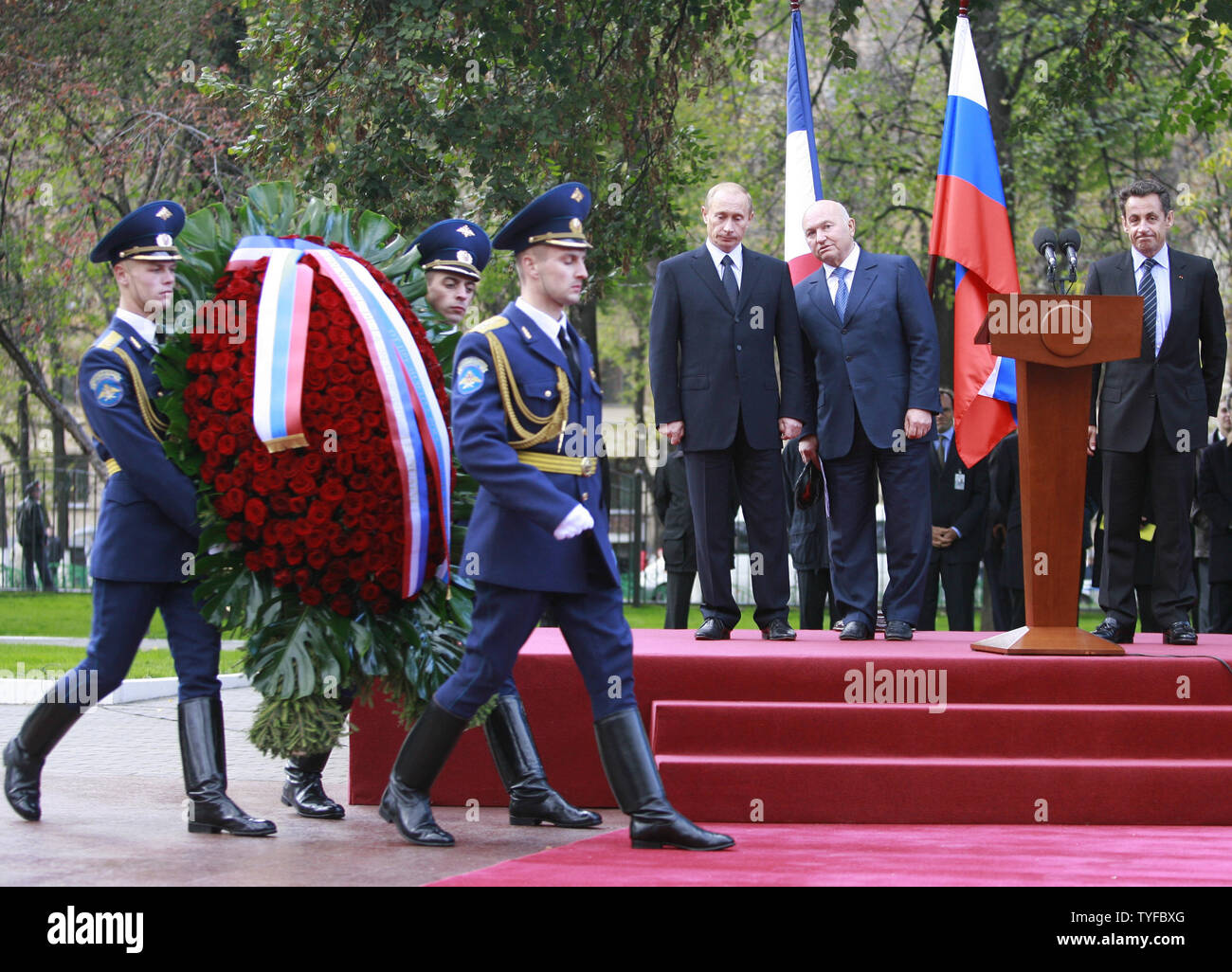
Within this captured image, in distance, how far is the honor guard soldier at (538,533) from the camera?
4898mm

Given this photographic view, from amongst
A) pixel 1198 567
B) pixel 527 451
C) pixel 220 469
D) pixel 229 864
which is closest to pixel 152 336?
pixel 220 469

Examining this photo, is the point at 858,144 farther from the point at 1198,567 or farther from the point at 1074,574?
the point at 1074,574

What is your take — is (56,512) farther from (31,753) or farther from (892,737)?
(892,737)

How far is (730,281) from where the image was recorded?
22.7 ft

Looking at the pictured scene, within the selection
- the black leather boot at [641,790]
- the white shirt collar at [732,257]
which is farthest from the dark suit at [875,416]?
the black leather boot at [641,790]

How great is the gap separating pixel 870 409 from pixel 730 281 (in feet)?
2.96

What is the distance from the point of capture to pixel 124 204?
17.3m

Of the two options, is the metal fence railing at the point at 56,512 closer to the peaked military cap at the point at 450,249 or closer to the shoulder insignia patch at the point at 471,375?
the peaked military cap at the point at 450,249

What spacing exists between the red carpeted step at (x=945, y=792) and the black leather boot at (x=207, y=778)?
1.56 meters

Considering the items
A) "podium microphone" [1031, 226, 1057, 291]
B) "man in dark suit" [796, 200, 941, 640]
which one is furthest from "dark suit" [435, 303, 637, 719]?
"podium microphone" [1031, 226, 1057, 291]

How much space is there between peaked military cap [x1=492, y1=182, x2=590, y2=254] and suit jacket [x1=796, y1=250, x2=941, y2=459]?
2220 millimetres

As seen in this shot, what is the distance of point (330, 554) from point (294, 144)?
784 centimetres

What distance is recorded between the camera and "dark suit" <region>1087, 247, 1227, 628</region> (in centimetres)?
704

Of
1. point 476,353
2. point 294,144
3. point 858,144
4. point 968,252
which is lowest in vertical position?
point 476,353
